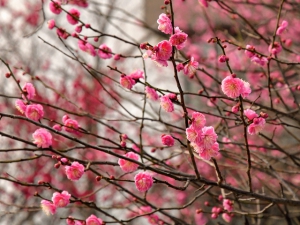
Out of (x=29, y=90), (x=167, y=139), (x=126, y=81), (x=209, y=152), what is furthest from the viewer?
(x=29, y=90)

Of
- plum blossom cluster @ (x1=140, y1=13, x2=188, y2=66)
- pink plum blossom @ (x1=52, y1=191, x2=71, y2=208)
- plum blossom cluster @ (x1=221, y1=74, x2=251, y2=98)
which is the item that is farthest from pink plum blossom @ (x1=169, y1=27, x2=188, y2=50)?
pink plum blossom @ (x1=52, y1=191, x2=71, y2=208)

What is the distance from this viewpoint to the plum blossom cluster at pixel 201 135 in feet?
5.90

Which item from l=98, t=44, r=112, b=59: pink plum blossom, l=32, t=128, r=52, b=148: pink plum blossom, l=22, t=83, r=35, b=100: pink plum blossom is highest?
l=98, t=44, r=112, b=59: pink plum blossom

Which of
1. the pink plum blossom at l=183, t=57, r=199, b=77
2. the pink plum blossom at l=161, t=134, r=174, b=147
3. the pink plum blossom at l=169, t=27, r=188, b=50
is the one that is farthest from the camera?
the pink plum blossom at l=161, t=134, r=174, b=147

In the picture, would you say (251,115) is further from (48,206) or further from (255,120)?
(48,206)

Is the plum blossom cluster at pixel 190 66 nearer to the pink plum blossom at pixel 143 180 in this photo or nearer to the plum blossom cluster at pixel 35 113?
the pink plum blossom at pixel 143 180

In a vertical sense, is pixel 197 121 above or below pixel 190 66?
below

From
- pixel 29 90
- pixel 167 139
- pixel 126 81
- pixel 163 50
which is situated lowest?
pixel 167 139

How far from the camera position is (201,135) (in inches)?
71.7

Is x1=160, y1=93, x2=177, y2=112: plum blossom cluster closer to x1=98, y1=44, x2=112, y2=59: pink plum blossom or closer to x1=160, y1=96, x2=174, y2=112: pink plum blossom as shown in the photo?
x1=160, y1=96, x2=174, y2=112: pink plum blossom

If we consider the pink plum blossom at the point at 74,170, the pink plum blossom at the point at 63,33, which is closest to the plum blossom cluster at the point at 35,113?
the pink plum blossom at the point at 74,170

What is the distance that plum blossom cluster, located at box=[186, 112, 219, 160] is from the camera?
1.80 meters

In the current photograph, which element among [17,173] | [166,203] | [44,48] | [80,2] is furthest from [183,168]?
[80,2]

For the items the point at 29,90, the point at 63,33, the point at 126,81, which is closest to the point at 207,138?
the point at 126,81
